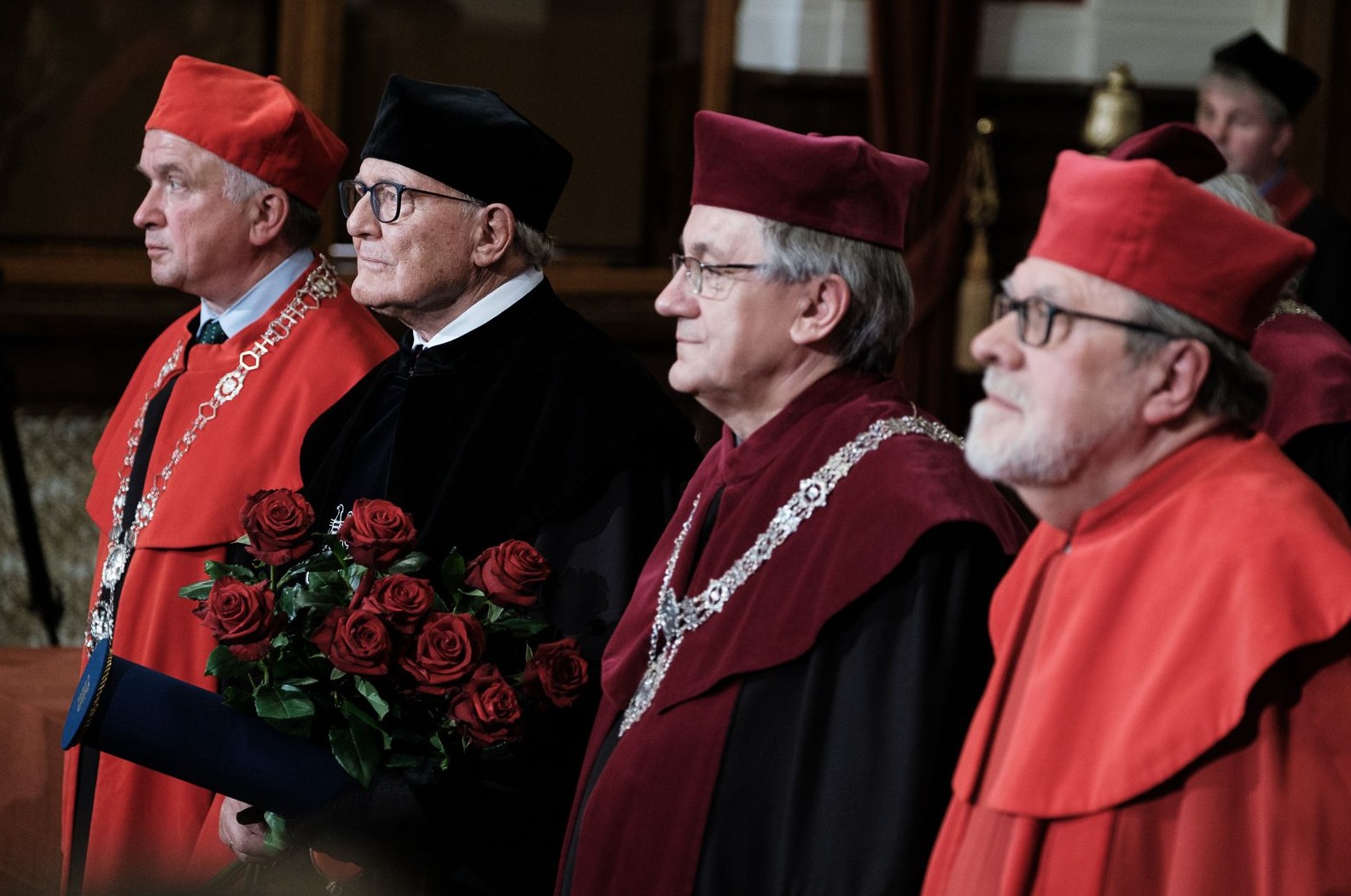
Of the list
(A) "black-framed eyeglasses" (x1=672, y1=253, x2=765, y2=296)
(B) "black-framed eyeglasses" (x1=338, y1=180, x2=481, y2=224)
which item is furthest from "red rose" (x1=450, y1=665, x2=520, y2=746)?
(B) "black-framed eyeglasses" (x1=338, y1=180, x2=481, y2=224)

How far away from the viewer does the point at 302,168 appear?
361 centimetres

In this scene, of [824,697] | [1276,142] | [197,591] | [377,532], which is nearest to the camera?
[824,697]

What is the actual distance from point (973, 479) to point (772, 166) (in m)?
0.51

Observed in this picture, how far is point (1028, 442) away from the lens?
181 centimetres

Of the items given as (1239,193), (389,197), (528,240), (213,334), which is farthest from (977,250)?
(389,197)

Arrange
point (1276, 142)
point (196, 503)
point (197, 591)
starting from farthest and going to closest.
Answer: point (1276, 142)
point (196, 503)
point (197, 591)

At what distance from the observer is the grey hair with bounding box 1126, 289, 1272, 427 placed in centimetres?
179

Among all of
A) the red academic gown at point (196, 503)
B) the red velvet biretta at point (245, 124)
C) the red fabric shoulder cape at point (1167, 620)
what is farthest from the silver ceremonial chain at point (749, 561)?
the red velvet biretta at point (245, 124)

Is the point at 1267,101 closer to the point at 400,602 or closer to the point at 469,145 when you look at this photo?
the point at 469,145

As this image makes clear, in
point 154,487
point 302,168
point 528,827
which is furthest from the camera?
point 302,168

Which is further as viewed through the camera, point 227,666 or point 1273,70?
point 1273,70

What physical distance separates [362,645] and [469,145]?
106cm

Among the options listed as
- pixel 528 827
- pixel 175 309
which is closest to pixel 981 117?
pixel 175 309

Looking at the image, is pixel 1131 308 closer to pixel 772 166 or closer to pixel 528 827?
pixel 772 166
